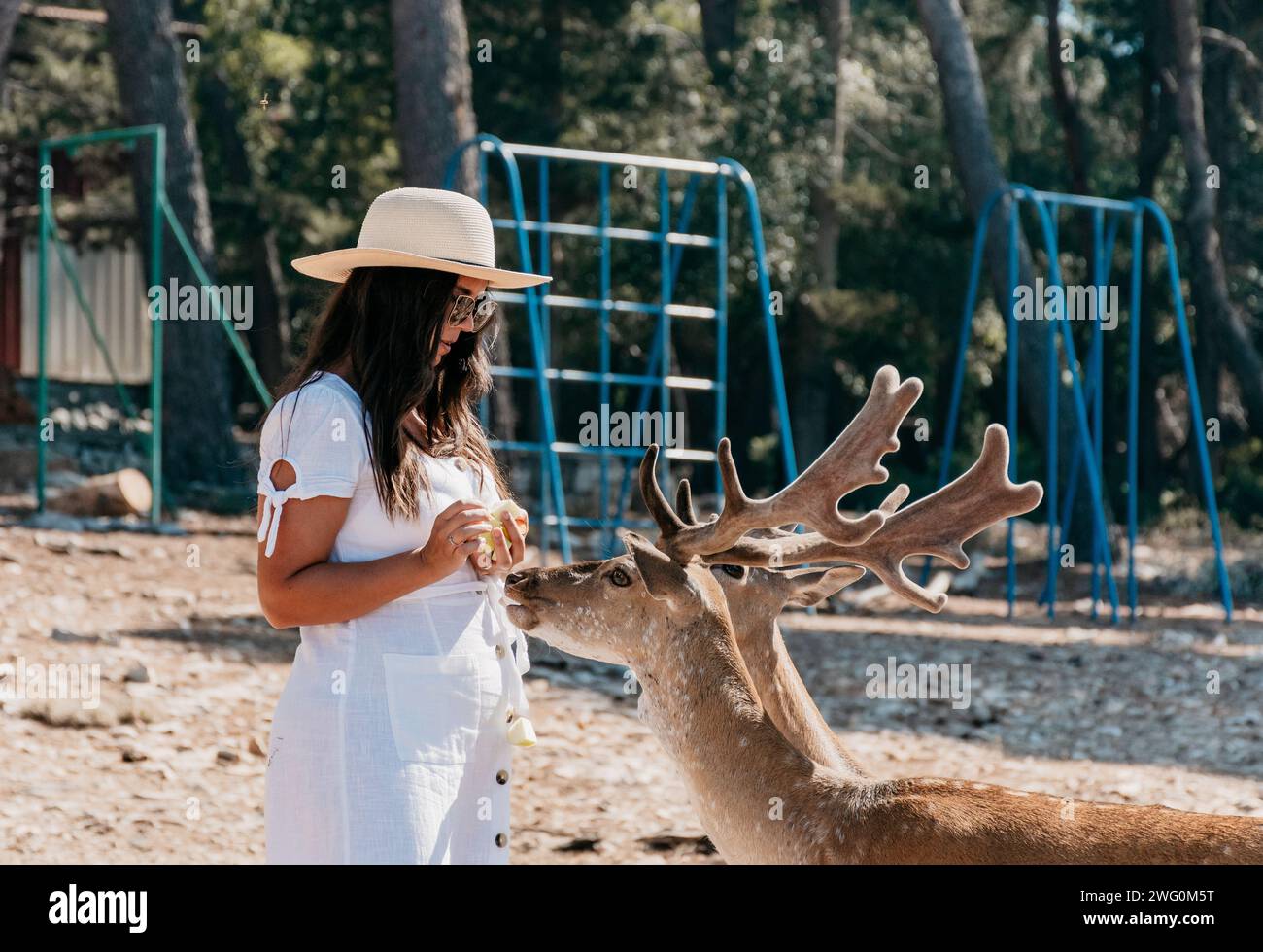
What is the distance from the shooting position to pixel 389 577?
2689 mm

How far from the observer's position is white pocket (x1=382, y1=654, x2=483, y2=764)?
272cm

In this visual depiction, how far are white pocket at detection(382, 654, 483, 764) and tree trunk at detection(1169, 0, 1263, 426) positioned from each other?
14635 mm

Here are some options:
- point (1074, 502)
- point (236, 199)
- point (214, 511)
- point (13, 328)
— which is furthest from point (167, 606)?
point (13, 328)

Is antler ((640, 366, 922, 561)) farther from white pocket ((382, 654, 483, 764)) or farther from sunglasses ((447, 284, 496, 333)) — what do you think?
white pocket ((382, 654, 483, 764))

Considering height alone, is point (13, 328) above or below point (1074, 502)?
above

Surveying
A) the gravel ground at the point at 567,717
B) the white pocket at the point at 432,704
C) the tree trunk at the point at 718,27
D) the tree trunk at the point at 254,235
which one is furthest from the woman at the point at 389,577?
the tree trunk at the point at 254,235

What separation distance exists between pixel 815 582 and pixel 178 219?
11.1 metres

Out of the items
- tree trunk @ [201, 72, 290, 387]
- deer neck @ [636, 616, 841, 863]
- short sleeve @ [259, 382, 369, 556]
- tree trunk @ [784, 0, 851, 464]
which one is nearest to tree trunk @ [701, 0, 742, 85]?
tree trunk @ [784, 0, 851, 464]

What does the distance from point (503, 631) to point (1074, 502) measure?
474 inches

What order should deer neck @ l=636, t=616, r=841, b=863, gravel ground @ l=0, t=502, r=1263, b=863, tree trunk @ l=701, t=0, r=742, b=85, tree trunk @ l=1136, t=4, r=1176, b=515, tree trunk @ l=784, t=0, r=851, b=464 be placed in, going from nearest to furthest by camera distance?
1. deer neck @ l=636, t=616, r=841, b=863
2. gravel ground @ l=0, t=502, r=1263, b=863
3. tree trunk @ l=1136, t=4, r=1176, b=515
4. tree trunk @ l=784, t=0, r=851, b=464
5. tree trunk @ l=701, t=0, r=742, b=85

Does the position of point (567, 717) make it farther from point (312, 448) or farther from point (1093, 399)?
point (1093, 399)

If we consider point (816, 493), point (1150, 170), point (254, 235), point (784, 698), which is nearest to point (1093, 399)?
point (1150, 170)
